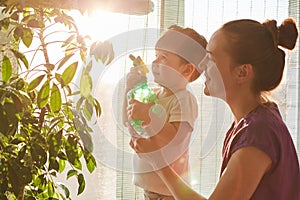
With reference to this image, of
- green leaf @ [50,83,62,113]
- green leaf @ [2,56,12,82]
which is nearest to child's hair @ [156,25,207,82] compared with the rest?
green leaf @ [50,83,62,113]

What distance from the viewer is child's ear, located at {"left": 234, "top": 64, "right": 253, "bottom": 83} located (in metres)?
1.56

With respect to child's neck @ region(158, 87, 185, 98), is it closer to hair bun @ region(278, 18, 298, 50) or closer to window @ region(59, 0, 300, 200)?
window @ region(59, 0, 300, 200)

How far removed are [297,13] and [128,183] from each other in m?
0.98

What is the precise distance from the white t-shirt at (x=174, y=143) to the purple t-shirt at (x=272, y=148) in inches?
11.3

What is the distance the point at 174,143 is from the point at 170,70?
0.22 m

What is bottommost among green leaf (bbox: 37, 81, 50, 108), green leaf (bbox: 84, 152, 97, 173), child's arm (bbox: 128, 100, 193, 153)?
green leaf (bbox: 84, 152, 97, 173)

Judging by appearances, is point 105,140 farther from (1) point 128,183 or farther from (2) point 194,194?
(2) point 194,194

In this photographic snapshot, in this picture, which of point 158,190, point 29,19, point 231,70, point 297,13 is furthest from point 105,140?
point 297,13

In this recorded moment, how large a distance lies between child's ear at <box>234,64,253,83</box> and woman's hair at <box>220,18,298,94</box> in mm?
10

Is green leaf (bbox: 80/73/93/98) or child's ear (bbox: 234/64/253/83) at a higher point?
child's ear (bbox: 234/64/253/83)

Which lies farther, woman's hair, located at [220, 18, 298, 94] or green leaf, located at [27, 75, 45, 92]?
green leaf, located at [27, 75, 45, 92]

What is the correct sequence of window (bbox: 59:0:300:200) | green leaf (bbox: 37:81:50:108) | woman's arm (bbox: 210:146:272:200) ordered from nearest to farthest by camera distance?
woman's arm (bbox: 210:146:272:200) < green leaf (bbox: 37:81:50:108) < window (bbox: 59:0:300:200)

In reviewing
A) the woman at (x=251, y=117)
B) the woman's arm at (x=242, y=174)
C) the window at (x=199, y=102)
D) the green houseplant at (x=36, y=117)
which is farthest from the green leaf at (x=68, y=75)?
the woman's arm at (x=242, y=174)

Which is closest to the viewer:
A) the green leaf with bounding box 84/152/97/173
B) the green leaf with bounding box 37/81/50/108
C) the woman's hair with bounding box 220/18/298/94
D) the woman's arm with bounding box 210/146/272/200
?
the woman's arm with bounding box 210/146/272/200
